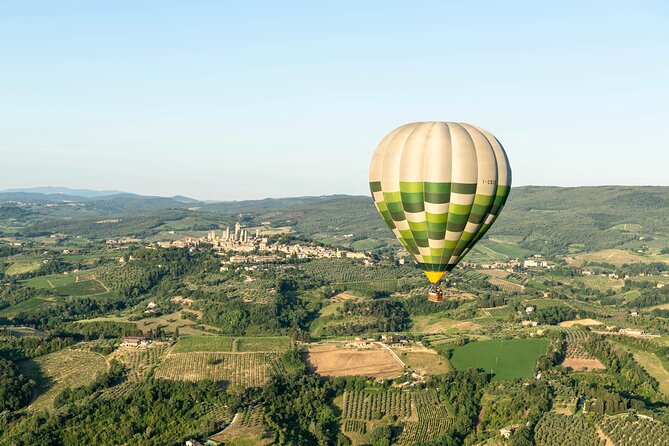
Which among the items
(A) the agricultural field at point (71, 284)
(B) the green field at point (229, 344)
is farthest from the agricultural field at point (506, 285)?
(A) the agricultural field at point (71, 284)

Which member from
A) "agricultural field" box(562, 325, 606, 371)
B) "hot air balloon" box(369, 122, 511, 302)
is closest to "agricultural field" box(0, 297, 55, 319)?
"agricultural field" box(562, 325, 606, 371)

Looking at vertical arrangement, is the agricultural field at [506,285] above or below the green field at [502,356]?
above

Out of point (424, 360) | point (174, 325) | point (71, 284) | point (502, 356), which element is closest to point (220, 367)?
point (424, 360)

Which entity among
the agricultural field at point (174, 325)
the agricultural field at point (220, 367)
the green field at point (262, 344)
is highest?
the green field at point (262, 344)

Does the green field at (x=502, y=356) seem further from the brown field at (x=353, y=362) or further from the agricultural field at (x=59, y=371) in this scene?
the agricultural field at (x=59, y=371)

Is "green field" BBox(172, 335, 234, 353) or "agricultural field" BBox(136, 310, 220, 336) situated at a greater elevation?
"green field" BBox(172, 335, 234, 353)

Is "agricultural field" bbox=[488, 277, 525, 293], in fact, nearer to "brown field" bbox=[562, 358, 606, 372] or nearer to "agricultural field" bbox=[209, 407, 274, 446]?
"brown field" bbox=[562, 358, 606, 372]
